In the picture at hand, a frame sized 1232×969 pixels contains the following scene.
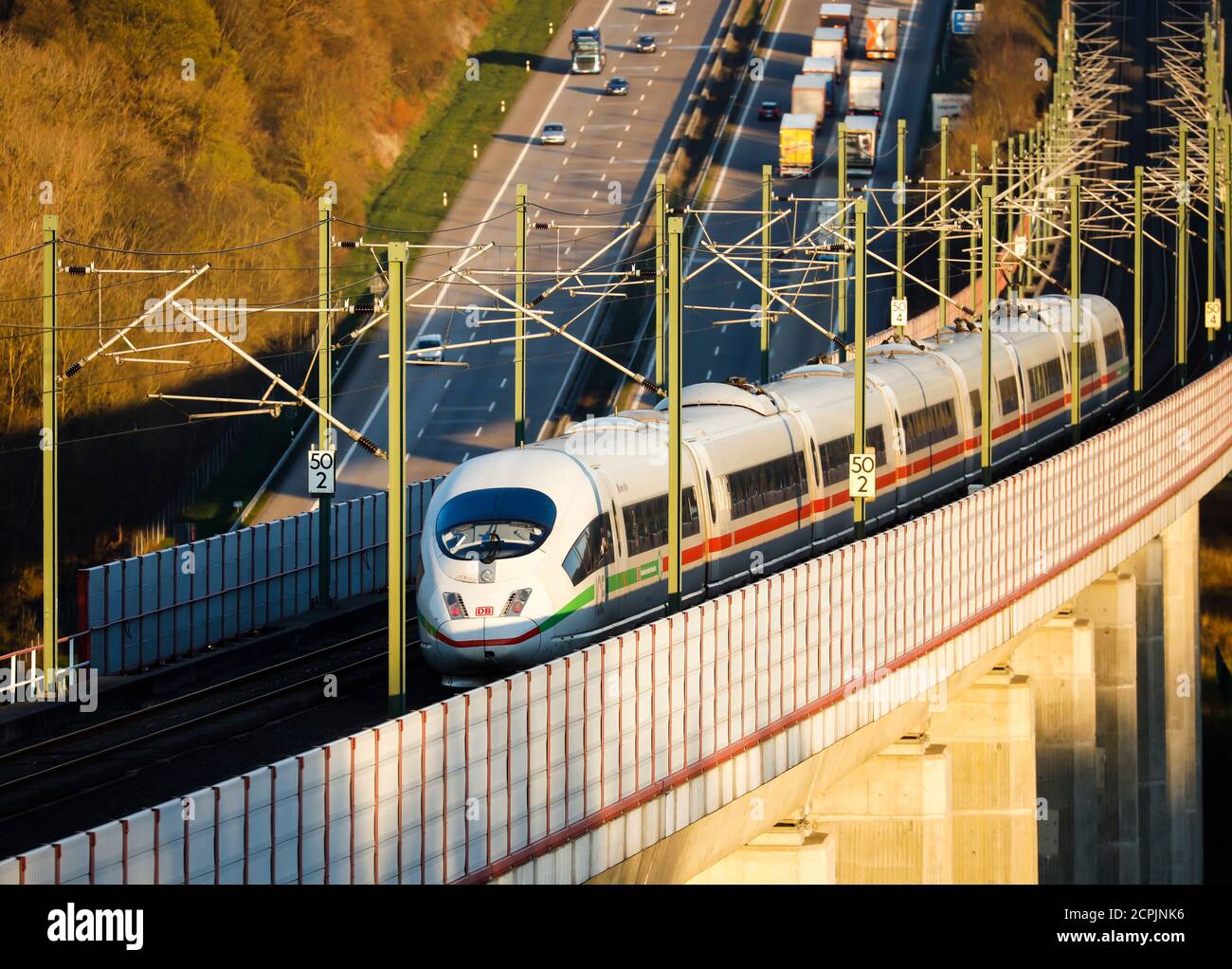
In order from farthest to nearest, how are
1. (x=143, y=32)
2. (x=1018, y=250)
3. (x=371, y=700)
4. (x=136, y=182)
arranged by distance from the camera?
(x=143, y=32) < (x=136, y=182) < (x=1018, y=250) < (x=371, y=700)

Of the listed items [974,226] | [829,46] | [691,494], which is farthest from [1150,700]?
[829,46]

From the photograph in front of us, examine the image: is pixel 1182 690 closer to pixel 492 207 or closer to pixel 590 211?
pixel 590 211

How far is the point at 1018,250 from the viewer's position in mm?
59594

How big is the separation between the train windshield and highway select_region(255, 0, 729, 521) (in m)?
23.2

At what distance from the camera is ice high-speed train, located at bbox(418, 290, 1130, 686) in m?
29.9

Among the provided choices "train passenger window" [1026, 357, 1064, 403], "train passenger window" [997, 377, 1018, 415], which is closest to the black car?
A: "train passenger window" [1026, 357, 1064, 403]

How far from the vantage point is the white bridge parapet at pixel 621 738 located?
1906cm

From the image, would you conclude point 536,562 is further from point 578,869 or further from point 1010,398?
point 1010,398

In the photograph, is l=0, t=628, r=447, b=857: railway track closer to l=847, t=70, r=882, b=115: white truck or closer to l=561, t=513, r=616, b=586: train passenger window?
l=561, t=513, r=616, b=586: train passenger window

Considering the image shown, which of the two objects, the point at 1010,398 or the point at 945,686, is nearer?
the point at 945,686

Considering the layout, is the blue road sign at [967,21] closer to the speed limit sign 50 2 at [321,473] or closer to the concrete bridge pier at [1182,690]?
the concrete bridge pier at [1182,690]

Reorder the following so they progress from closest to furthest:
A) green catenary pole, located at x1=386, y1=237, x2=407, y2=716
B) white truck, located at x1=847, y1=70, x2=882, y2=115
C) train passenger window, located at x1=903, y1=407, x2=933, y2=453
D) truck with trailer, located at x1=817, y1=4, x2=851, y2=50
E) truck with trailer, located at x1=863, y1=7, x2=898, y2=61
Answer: green catenary pole, located at x1=386, y1=237, x2=407, y2=716
train passenger window, located at x1=903, y1=407, x2=933, y2=453
white truck, located at x1=847, y1=70, x2=882, y2=115
truck with trailer, located at x1=863, y1=7, x2=898, y2=61
truck with trailer, located at x1=817, y1=4, x2=851, y2=50
